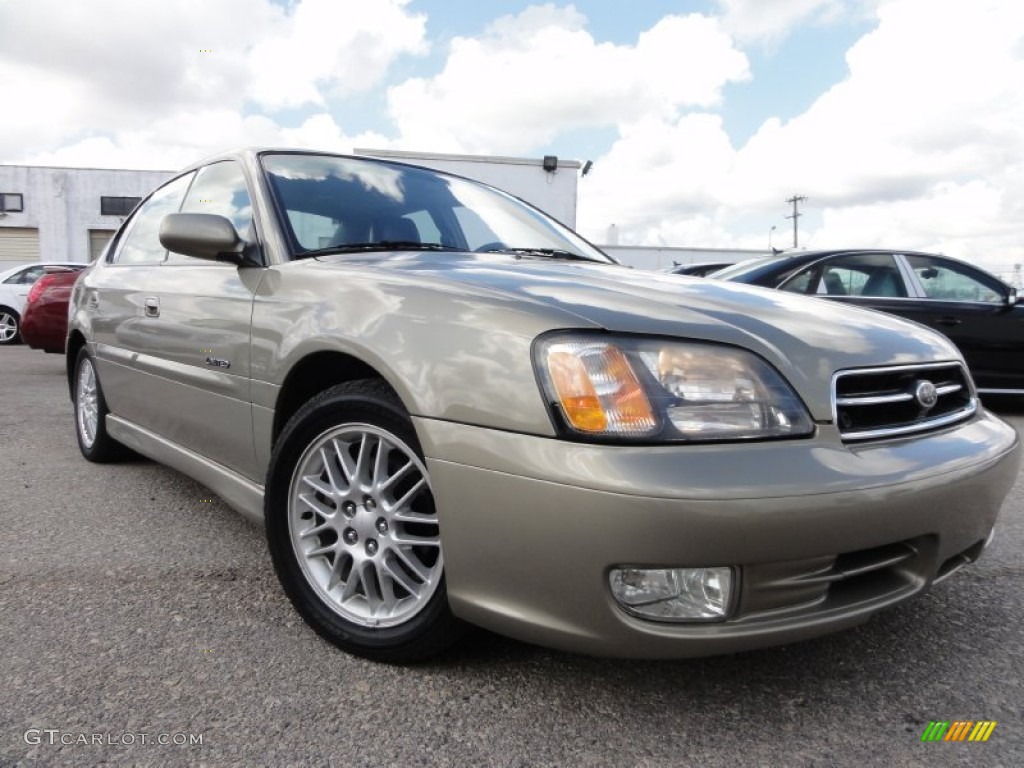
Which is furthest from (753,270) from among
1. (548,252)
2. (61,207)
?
(61,207)

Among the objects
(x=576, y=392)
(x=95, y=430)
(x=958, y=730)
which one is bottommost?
(x=958, y=730)

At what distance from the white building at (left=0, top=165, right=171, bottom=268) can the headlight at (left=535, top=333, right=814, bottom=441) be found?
3216 centimetres

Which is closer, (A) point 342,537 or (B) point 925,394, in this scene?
(B) point 925,394

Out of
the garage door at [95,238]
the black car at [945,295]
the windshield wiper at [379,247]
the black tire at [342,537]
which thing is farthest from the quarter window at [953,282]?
the garage door at [95,238]

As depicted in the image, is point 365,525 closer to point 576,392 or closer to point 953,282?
point 576,392

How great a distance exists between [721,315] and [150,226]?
9.37ft

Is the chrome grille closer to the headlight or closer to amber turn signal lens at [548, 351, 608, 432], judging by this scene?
the headlight

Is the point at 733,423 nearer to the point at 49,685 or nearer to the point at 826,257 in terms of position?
the point at 49,685

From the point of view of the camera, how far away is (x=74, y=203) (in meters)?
29.9

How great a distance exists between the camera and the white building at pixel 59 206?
2955cm

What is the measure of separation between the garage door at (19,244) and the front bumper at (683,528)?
34.2 meters

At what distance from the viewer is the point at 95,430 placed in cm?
387

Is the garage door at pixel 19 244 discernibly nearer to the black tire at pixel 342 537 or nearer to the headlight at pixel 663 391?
the black tire at pixel 342 537

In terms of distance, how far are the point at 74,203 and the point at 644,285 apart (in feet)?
111
